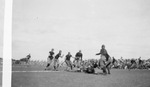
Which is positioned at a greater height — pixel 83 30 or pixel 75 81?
pixel 83 30

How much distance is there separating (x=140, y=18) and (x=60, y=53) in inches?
129

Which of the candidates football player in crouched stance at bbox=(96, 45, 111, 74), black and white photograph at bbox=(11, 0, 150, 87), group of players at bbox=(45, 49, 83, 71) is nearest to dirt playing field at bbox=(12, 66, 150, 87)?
black and white photograph at bbox=(11, 0, 150, 87)

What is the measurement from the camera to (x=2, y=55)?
6008 millimetres

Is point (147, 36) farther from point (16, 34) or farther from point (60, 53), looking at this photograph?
point (16, 34)

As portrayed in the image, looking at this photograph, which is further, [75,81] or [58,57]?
[58,57]

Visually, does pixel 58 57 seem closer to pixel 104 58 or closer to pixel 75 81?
pixel 104 58

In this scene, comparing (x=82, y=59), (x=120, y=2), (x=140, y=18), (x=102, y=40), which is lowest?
(x=82, y=59)

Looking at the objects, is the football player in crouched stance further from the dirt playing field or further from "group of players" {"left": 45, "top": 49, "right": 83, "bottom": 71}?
"group of players" {"left": 45, "top": 49, "right": 83, "bottom": 71}

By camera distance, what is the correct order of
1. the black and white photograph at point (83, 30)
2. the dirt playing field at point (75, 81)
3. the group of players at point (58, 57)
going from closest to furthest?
the dirt playing field at point (75, 81)
the black and white photograph at point (83, 30)
the group of players at point (58, 57)

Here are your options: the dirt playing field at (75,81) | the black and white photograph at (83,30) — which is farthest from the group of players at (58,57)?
the dirt playing field at (75,81)

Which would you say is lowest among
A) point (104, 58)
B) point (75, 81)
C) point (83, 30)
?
point (75, 81)

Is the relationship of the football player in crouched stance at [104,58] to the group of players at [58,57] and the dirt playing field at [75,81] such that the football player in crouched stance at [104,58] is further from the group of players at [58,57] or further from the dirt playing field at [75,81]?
the group of players at [58,57]

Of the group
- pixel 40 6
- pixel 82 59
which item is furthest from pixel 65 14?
pixel 82 59

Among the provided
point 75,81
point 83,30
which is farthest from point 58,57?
point 75,81
